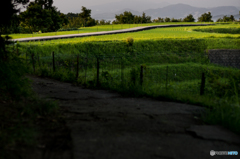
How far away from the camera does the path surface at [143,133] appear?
421cm

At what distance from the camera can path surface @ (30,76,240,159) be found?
13.8 ft

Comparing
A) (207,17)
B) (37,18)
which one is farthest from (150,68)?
(207,17)

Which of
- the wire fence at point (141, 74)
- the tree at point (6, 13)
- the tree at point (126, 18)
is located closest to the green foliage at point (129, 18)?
the tree at point (126, 18)

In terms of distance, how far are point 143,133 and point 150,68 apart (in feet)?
69.8

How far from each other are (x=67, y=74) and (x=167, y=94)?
7935 mm

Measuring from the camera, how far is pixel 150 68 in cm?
2609

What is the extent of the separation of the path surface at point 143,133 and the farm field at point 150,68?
74 cm

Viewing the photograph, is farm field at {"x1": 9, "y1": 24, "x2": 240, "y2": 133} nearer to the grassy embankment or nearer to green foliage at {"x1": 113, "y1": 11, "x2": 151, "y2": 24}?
the grassy embankment

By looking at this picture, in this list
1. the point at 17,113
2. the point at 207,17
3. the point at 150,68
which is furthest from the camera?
the point at 207,17

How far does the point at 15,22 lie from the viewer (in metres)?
8.92

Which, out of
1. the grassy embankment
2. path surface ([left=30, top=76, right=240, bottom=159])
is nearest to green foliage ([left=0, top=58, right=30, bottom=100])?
the grassy embankment

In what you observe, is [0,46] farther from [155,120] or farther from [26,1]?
[155,120]

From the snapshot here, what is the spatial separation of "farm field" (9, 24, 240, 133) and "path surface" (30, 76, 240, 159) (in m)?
0.74

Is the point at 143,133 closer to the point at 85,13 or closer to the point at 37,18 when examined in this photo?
the point at 37,18
